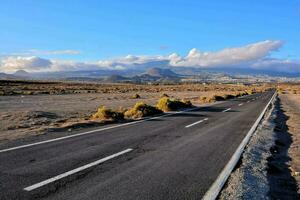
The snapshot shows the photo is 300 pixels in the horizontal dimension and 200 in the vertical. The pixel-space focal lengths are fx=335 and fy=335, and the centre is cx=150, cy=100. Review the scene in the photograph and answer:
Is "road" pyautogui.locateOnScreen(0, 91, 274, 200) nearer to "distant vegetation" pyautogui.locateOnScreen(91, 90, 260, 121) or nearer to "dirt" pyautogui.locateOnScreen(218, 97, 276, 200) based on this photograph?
"dirt" pyautogui.locateOnScreen(218, 97, 276, 200)

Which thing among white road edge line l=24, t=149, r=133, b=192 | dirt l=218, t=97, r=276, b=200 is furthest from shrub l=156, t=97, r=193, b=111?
white road edge line l=24, t=149, r=133, b=192

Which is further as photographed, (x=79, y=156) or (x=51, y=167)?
(x=79, y=156)

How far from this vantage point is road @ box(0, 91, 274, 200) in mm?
5770

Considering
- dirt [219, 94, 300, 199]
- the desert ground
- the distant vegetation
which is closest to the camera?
dirt [219, 94, 300, 199]

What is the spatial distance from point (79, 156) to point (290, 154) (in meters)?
6.35

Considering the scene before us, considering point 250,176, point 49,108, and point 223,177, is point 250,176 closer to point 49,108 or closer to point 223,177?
point 223,177

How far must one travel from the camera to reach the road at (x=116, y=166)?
577cm

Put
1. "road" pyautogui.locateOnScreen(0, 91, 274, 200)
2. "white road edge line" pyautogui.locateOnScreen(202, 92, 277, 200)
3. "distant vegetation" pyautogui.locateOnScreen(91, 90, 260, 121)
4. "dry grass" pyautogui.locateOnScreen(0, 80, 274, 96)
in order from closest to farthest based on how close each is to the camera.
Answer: "road" pyautogui.locateOnScreen(0, 91, 274, 200) < "white road edge line" pyautogui.locateOnScreen(202, 92, 277, 200) < "distant vegetation" pyautogui.locateOnScreen(91, 90, 260, 121) < "dry grass" pyautogui.locateOnScreen(0, 80, 274, 96)

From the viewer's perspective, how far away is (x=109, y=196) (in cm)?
554

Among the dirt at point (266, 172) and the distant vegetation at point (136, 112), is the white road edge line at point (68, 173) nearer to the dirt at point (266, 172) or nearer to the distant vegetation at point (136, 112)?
the dirt at point (266, 172)

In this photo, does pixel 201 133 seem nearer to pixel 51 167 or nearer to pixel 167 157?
pixel 167 157

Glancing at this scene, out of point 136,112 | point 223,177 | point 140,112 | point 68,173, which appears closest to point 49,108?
point 136,112

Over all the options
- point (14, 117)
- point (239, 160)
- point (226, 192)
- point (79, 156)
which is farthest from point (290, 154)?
point (14, 117)

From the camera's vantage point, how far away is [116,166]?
24.7 feet
